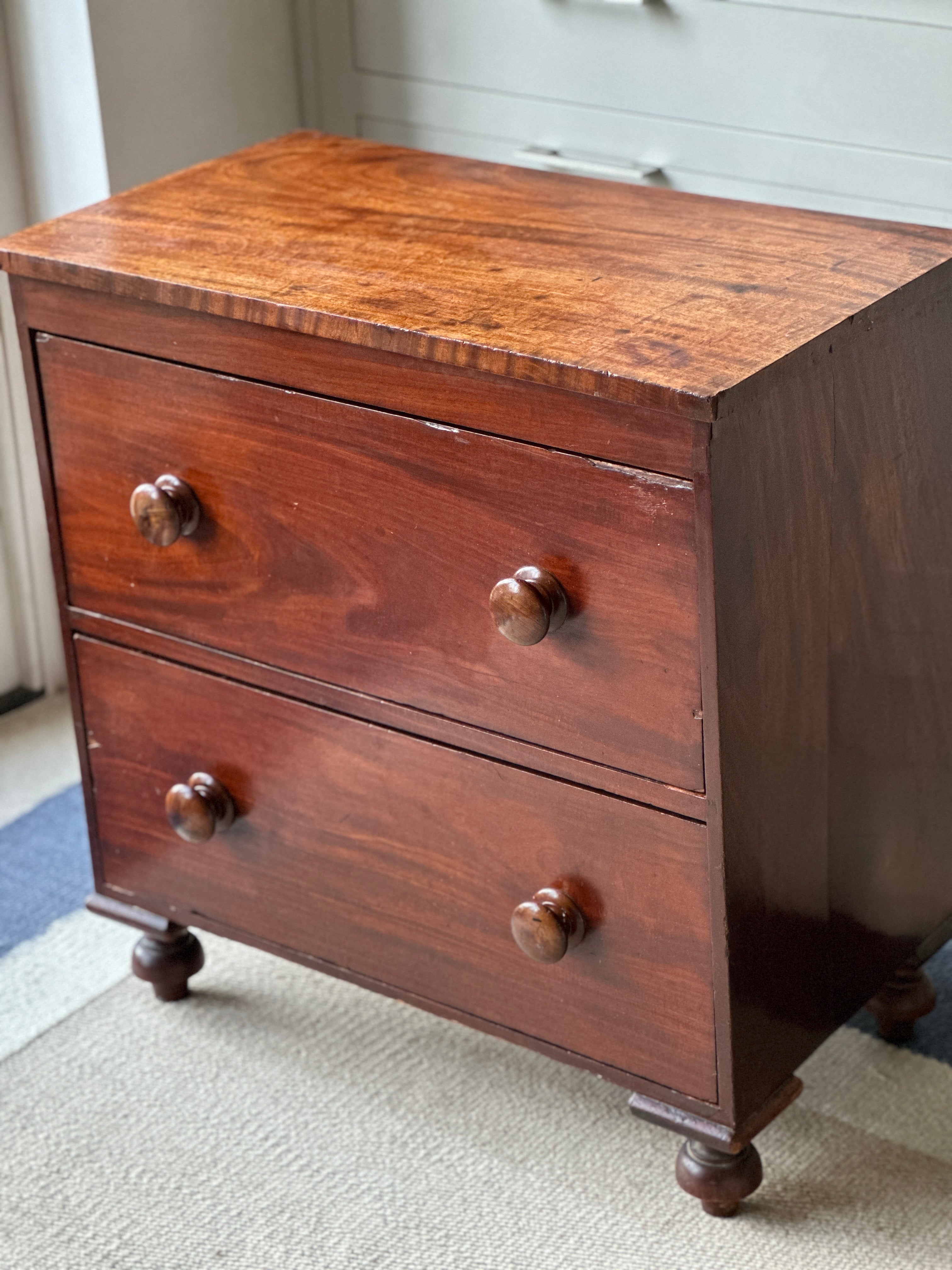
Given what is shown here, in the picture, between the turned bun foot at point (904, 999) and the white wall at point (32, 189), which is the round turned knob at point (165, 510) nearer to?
the white wall at point (32, 189)

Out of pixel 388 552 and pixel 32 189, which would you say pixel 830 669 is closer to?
pixel 388 552

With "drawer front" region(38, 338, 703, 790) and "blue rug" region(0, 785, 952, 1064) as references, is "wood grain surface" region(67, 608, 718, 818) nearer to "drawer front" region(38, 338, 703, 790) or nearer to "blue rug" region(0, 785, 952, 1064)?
"drawer front" region(38, 338, 703, 790)

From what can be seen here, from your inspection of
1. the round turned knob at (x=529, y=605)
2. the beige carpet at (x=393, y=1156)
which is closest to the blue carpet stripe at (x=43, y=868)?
the beige carpet at (x=393, y=1156)

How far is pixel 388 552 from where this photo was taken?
3.94 ft

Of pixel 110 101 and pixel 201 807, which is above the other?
pixel 110 101

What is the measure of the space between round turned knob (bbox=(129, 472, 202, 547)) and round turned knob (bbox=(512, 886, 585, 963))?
1.28ft

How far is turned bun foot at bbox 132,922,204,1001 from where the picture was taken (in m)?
1.56

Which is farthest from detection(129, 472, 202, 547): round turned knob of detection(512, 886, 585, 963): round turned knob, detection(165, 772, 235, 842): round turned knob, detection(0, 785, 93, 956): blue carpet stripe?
detection(0, 785, 93, 956): blue carpet stripe

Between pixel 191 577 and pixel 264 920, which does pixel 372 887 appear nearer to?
pixel 264 920

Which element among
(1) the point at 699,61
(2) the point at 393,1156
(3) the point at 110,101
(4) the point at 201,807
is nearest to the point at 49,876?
(4) the point at 201,807

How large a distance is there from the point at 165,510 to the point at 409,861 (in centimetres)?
33

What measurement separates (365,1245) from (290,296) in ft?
2.41

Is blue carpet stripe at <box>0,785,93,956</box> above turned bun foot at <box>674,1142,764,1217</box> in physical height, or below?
below

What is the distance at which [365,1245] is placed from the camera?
4.31ft
